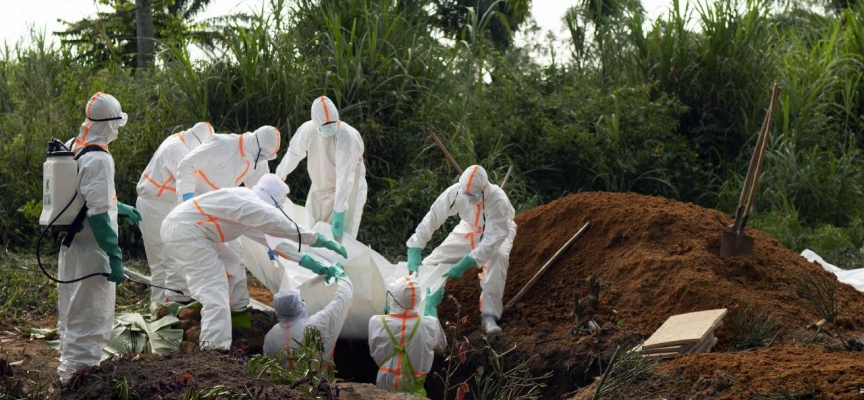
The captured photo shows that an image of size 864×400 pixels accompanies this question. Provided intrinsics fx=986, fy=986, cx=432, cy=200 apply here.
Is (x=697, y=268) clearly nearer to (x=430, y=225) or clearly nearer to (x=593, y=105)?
(x=430, y=225)

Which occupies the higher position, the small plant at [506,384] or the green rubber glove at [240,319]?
the small plant at [506,384]

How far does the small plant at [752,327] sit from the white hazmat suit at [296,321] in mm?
2597

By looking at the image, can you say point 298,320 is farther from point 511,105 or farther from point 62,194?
point 511,105

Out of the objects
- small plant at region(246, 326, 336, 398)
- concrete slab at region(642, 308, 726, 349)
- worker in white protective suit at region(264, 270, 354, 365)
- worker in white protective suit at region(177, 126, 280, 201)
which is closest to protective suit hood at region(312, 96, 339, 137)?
worker in white protective suit at region(177, 126, 280, 201)

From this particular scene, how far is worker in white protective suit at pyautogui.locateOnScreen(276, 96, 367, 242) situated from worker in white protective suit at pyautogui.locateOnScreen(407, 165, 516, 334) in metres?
0.92

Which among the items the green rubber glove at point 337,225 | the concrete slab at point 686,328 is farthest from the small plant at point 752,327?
the green rubber glove at point 337,225

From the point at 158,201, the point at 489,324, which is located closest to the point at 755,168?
the point at 489,324

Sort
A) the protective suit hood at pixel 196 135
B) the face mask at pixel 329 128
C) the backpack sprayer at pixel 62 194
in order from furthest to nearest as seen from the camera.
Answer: the face mask at pixel 329 128
the protective suit hood at pixel 196 135
the backpack sprayer at pixel 62 194

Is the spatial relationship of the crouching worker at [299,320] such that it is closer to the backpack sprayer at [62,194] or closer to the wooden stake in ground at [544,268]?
the backpack sprayer at [62,194]

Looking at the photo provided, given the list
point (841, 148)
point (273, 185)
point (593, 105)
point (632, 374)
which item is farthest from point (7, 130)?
point (841, 148)

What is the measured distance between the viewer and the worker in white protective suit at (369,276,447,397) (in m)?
6.45

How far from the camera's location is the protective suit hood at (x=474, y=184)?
7.14 m

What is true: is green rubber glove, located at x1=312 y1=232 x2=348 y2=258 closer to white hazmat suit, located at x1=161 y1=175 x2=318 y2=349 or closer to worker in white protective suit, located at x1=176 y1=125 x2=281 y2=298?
white hazmat suit, located at x1=161 y1=175 x2=318 y2=349

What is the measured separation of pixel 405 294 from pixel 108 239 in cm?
187
